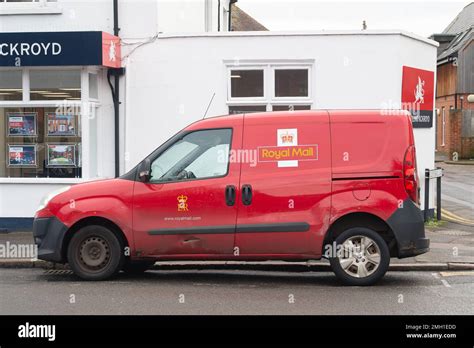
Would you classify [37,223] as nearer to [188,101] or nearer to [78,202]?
[78,202]

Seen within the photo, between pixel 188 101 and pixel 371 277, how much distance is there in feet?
19.8

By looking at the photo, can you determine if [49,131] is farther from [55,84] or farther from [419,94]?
[419,94]

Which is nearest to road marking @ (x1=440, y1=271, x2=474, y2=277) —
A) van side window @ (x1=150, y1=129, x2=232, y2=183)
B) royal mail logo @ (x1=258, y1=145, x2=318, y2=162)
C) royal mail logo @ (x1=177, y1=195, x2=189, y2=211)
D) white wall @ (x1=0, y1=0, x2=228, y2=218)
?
royal mail logo @ (x1=258, y1=145, x2=318, y2=162)

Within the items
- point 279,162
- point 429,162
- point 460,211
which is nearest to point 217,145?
point 279,162

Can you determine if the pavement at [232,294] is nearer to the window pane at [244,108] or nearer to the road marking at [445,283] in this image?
the road marking at [445,283]

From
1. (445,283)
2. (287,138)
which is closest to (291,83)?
(287,138)

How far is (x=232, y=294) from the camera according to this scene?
8797 mm

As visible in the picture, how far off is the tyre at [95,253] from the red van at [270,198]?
2 centimetres

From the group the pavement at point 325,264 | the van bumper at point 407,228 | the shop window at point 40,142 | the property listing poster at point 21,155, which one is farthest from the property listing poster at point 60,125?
the van bumper at point 407,228

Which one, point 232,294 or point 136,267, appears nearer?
point 232,294

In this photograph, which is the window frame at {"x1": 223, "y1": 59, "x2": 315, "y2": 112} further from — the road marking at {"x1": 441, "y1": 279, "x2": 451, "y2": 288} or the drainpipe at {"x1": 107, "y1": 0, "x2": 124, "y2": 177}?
the road marking at {"x1": 441, "y1": 279, "x2": 451, "y2": 288}

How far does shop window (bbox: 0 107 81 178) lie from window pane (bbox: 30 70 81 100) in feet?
0.87

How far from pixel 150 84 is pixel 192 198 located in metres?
5.17

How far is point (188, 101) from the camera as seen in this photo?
13867 millimetres
